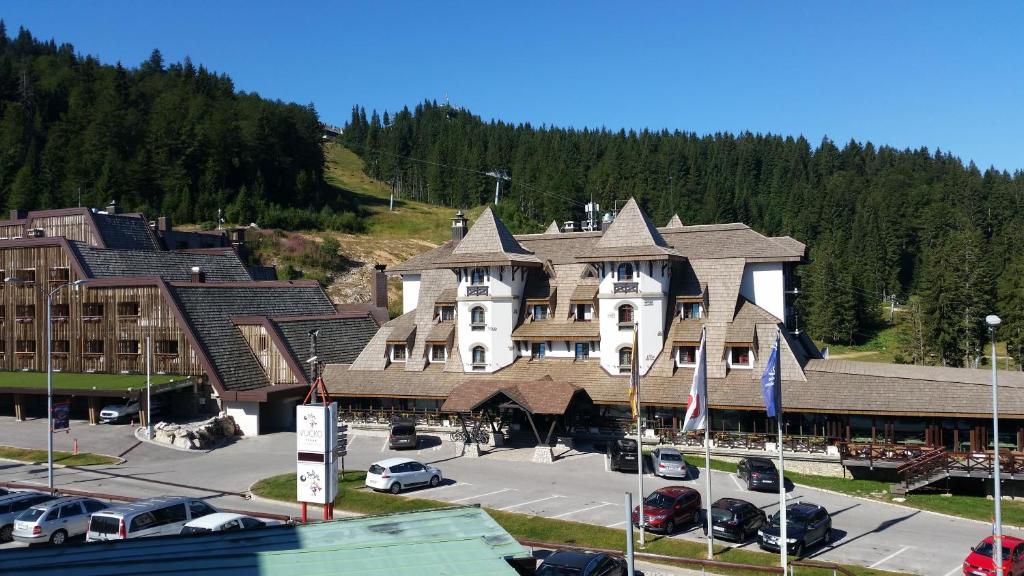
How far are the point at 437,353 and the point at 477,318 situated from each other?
4.19 m

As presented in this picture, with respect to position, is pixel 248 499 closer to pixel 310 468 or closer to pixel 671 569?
pixel 310 468

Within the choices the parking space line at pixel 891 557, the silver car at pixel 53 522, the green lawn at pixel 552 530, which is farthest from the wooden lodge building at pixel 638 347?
the silver car at pixel 53 522

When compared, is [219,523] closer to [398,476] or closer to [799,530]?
[398,476]

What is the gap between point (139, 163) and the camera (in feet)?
423

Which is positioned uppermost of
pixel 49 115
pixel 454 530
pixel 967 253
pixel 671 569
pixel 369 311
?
pixel 49 115

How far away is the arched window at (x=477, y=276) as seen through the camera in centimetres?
5322

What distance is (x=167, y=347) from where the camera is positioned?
5494 cm

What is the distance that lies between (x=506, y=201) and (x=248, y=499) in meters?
137

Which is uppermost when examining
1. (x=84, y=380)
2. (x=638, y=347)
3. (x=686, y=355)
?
(x=638, y=347)

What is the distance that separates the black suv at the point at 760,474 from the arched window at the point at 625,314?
13.2 meters

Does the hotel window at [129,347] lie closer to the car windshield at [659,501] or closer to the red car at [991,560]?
the car windshield at [659,501]

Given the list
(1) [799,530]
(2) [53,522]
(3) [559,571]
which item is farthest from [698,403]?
(2) [53,522]

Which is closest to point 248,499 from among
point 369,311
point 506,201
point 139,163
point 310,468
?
point 310,468

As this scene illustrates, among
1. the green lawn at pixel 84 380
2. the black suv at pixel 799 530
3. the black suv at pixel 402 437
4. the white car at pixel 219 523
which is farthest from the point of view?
the green lawn at pixel 84 380
